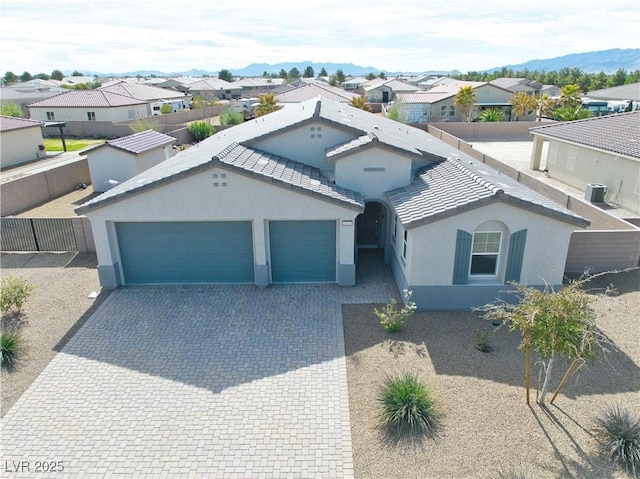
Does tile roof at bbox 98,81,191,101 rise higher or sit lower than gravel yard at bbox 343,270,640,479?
higher

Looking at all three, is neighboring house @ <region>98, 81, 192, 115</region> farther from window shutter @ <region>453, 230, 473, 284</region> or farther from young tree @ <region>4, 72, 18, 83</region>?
young tree @ <region>4, 72, 18, 83</region>

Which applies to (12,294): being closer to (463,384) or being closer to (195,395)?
(195,395)

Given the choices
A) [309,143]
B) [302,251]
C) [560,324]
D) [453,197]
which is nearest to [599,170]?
[453,197]

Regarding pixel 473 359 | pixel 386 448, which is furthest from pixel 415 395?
pixel 473 359

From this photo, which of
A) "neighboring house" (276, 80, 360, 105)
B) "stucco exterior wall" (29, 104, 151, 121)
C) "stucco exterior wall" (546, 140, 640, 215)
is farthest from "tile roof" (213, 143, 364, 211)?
"stucco exterior wall" (29, 104, 151, 121)

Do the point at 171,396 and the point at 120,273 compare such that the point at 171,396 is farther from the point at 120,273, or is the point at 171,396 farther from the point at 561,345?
the point at 561,345

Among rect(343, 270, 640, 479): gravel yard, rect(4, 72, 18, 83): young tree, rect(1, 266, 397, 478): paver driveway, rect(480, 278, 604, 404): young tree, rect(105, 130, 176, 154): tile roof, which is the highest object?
rect(4, 72, 18, 83): young tree

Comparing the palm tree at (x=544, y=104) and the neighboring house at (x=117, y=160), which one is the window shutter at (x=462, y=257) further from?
the palm tree at (x=544, y=104)
